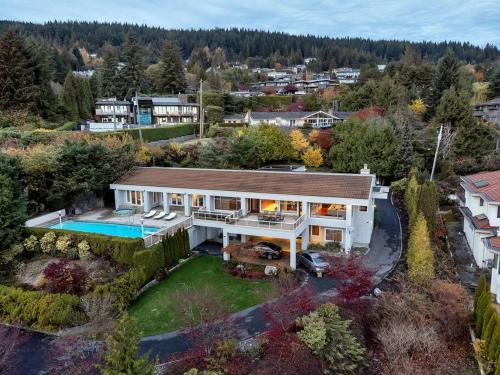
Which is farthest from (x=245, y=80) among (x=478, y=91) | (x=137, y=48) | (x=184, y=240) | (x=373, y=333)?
(x=373, y=333)

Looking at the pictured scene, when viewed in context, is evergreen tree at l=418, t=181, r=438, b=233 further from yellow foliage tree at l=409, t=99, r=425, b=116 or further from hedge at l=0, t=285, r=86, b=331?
yellow foliage tree at l=409, t=99, r=425, b=116

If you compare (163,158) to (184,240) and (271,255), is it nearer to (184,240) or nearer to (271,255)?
(184,240)

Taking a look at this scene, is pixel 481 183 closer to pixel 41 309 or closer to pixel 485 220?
pixel 485 220

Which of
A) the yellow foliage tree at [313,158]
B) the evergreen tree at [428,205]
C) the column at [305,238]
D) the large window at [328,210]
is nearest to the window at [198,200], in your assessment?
the column at [305,238]

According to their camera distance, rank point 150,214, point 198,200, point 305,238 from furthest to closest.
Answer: point 198,200, point 150,214, point 305,238

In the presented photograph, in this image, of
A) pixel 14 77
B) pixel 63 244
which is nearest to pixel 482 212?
pixel 63 244

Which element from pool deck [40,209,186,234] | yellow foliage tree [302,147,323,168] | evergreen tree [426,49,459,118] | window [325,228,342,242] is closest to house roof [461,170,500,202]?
window [325,228,342,242]

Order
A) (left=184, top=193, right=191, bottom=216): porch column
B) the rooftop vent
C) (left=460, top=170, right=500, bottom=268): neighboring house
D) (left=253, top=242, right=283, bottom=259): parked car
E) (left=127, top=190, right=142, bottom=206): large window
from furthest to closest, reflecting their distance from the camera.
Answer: (left=127, top=190, right=142, bottom=206): large window
(left=184, top=193, right=191, bottom=216): porch column
the rooftop vent
(left=253, top=242, right=283, bottom=259): parked car
(left=460, top=170, right=500, bottom=268): neighboring house
